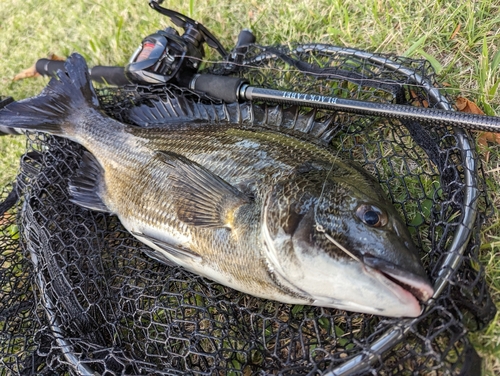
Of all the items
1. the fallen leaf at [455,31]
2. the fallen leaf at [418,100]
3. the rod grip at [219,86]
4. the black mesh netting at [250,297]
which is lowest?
the black mesh netting at [250,297]

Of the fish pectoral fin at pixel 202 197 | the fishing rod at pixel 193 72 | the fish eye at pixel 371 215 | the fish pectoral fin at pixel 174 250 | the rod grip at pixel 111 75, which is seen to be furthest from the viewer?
the rod grip at pixel 111 75

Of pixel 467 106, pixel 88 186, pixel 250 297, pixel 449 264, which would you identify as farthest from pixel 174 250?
pixel 467 106

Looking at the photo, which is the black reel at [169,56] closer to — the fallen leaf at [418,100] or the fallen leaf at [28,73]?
the fallen leaf at [418,100]

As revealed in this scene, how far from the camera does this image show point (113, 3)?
376 centimetres

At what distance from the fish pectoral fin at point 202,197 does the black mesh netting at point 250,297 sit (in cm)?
45

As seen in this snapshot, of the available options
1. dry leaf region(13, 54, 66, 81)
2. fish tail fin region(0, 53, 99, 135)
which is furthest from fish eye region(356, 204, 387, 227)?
dry leaf region(13, 54, 66, 81)

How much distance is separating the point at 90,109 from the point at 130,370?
5.31 feet

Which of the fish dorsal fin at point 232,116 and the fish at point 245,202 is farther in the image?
the fish dorsal fin at point 232,116

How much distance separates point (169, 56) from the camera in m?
2.72

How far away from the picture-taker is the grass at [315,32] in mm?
2289

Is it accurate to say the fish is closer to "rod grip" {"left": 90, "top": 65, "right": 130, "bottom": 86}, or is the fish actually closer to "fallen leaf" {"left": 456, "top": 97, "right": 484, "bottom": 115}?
"rod grip" {"left": 90, "top": 65, "right": 130, "bottom": 86}

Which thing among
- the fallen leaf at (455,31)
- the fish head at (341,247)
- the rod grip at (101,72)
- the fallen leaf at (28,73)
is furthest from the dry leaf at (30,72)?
the fallen leaf at (455,31)

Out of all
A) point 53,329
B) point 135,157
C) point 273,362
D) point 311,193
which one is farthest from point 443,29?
point 53,329

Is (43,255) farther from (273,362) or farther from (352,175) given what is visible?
(352,175)
